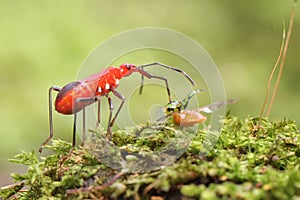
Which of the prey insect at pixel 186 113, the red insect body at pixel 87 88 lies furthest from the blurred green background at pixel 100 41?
the prey insect at pixel 186 113

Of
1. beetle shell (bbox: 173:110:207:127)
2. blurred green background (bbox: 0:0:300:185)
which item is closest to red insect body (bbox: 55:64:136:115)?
beetle shell (bbox: 173:110:207:127)

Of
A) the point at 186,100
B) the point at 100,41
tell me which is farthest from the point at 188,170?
the point at 100,41

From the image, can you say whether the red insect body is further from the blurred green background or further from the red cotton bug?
the blurred green background

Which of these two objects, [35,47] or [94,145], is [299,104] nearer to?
[35,47]

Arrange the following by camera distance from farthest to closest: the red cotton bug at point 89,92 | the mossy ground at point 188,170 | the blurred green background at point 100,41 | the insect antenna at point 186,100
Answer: the blurred green background at point 100,41 → the insect antenna at point 186,100 → the red cotton bug at point 89,92 → the mossy ground at point 188,170

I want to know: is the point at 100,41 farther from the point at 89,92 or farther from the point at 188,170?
the point at 188,170

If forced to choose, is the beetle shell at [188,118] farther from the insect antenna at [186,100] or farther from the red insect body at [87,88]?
the red insect body at [87,88]
